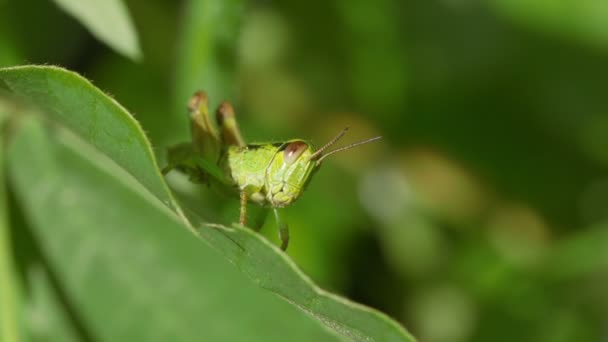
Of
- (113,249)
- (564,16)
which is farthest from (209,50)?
(564,16)

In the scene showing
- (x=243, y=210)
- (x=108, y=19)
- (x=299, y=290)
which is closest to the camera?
(x=299, y=290)

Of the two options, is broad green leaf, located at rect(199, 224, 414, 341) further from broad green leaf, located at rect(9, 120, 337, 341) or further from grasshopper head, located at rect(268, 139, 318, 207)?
grasshopper head, located at rect(268, 139, 318, 207)

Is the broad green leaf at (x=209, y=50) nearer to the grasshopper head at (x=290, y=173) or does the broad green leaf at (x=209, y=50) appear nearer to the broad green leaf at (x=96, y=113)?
the grasshopper head at (x=290, y=173)

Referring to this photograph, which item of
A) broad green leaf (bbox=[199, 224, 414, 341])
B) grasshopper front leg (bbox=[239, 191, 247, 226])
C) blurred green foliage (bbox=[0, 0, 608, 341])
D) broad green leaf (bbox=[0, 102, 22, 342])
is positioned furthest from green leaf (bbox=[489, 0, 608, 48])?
broad green leaf (bbox=[199, 224, 414, 341])

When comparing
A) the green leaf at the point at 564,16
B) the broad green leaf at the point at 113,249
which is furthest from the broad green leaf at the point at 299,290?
the green leaf at the point at 564,16

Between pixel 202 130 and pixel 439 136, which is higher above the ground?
pixel 202 130

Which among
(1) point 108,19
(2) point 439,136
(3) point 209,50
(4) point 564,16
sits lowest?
(2) point 439,136

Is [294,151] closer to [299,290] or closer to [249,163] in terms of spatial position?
[249,163]

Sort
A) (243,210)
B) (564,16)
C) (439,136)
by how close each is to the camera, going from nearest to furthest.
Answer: (243,210)
(564,16)
(439,136)
